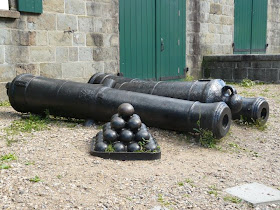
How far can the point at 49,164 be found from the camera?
3379 mm

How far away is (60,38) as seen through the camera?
706 cm

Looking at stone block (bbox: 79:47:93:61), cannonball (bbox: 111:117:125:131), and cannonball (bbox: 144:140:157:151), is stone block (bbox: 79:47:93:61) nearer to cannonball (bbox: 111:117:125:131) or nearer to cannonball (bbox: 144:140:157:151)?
cannonball (bbox: 111:117:125:131)

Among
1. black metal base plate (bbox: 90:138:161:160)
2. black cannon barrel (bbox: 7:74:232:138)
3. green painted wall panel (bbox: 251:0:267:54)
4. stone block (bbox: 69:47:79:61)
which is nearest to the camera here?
black metal base plate (bbox: 90:138:161:160)

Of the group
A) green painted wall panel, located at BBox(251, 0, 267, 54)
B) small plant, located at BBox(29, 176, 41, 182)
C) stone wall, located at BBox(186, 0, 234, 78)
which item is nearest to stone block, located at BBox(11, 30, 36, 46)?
small plant, located at BBox(29, 176, 41, 182)

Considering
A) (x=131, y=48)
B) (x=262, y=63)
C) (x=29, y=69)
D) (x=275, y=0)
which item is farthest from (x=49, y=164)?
(x=275, y=0)

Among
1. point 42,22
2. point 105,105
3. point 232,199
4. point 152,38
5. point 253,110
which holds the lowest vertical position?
point 232,199

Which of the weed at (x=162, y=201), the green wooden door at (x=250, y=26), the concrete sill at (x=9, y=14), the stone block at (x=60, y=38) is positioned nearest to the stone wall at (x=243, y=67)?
the green wooden door at (x=250, y=26)

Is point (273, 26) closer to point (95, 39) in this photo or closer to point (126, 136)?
point (95, 39)

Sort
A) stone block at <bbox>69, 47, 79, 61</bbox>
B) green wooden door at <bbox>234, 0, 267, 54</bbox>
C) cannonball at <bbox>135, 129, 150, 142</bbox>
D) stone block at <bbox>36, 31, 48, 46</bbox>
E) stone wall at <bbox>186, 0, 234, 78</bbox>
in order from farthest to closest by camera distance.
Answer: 1. green wooden door at <bbox>234, 0, 267, 54</bbox>
2. stone wall at <bbox>186, 0, 234, 78</bbox>
3. stone block at <bbox>69, 47, 79, 61</bbox>
4. stone block at <bbox>36, 31, 48, 46</bbox>
5. cannonball at <bbox>135, 129, 150, 142</bbox>

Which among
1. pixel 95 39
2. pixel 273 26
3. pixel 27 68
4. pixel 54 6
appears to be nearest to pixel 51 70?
pixel 27 68

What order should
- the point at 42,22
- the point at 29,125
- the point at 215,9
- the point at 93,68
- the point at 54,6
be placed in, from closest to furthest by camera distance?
the point at 29,125 → the point at 42,22 → the point at 54,6 → the point at 93,68 → the point at 215,9

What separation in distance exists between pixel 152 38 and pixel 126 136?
5.87m

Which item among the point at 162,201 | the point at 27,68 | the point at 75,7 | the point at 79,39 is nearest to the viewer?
the point at 162,201

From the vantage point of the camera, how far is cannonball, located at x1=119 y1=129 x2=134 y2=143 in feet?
12.3
